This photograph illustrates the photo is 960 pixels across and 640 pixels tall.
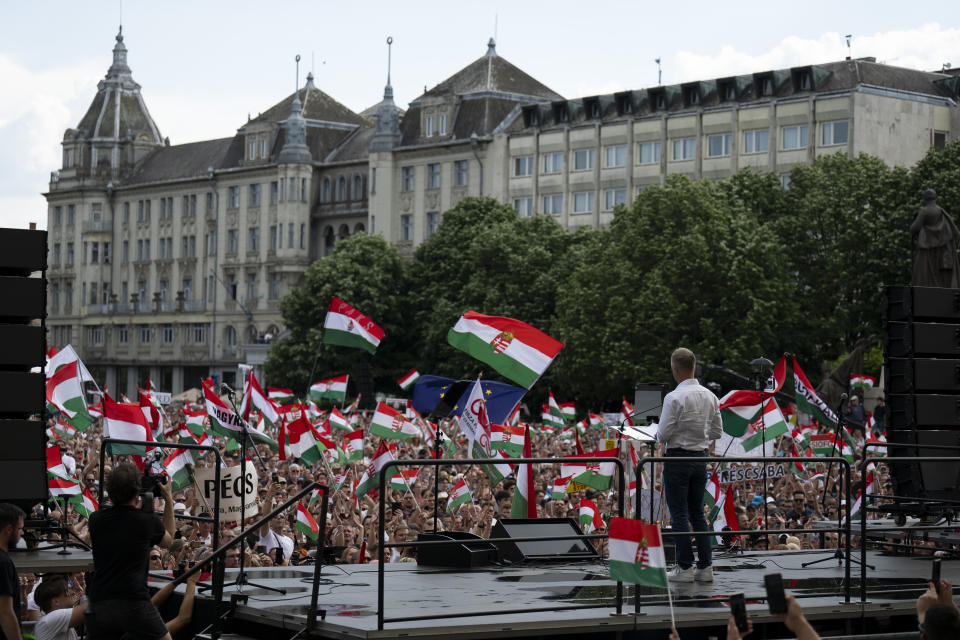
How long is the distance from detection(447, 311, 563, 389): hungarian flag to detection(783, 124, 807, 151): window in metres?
69.7

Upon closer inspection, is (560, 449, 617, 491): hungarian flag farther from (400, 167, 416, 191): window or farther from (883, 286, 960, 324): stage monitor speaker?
(400, 167, 416, 191): window

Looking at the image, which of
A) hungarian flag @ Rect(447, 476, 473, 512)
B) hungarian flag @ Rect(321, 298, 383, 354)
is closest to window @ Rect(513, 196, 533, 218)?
hungarian flag @ Rect(321, 298, 383, 354)

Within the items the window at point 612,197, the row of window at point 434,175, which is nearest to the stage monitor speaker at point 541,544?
the window at point 612,197

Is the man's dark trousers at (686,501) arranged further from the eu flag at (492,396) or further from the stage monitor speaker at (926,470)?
the eu flag at (492,396)


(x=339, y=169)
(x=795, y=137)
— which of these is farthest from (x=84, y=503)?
(x=339, y=169)

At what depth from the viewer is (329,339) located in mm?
26469

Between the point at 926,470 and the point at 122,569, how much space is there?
800cm

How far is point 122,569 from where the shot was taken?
33.1 ft

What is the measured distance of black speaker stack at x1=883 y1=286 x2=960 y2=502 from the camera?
1501 centimetres

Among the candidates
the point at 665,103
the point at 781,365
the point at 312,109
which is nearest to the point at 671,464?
the point at 781,365

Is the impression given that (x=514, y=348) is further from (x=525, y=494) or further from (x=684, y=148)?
(x=684, y=148)

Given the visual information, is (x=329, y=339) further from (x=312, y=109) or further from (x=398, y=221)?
(x=312, y=109)

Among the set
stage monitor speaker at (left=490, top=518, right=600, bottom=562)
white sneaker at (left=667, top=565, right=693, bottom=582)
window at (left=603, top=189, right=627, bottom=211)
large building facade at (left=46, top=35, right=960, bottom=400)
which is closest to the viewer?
white sneaker at (left=667, top=565, right=693, bottom=582)

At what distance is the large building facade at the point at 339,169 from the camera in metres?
86.4
